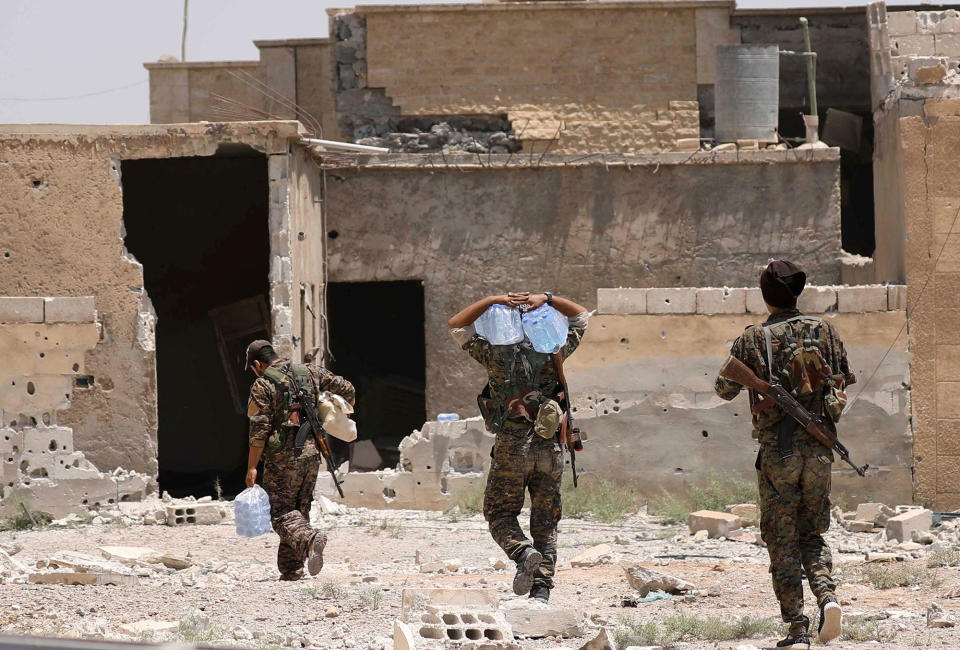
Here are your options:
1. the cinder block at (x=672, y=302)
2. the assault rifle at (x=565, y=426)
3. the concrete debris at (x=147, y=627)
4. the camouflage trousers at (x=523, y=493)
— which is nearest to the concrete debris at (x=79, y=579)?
the concrete debris at (x=147, y=627)

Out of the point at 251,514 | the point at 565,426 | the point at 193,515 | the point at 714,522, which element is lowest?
the point at 193,515

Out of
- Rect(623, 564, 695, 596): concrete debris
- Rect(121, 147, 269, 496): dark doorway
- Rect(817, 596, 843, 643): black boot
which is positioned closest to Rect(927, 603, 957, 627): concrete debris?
Rect(817, 596, 843, 643): black boot

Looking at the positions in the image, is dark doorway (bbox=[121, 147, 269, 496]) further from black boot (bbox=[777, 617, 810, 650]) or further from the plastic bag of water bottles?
black boot (bbox=[777, 617, 810, 650])

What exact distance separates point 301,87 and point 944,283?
14.4 metres

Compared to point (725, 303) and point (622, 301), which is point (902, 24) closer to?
point (725, 303)

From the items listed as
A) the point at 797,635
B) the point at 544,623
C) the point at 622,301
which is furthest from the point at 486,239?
the point at 797,635

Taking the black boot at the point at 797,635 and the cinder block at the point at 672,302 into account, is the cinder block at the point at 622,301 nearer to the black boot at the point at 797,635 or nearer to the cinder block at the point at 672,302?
the cinder block at the point at 672,302

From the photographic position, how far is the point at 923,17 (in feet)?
41.4

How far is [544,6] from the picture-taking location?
17.0 meters

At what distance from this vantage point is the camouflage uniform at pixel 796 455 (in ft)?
19.3

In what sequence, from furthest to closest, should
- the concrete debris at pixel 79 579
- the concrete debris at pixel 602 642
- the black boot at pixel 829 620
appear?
1. the concrete debris at pixel 79 579
2. the black boot at pixel 829 620
3. the concrete debris at pixel 602 642

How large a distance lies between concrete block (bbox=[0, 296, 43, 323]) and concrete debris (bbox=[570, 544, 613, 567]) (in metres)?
5.43

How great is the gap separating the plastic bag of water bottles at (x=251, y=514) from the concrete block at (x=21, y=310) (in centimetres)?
463

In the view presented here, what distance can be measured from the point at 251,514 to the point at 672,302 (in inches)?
192
